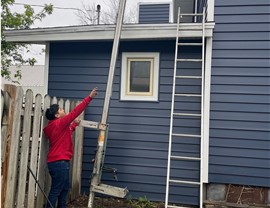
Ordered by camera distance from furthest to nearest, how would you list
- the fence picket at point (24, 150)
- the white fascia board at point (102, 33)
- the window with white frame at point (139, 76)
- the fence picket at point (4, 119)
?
the window with white frame at point (139, 76)
the white fascia board at point (102, 33)
the fence picket at point (24, 150)
the fence picket at point (4, 119)

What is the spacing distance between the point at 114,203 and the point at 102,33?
2.86 m

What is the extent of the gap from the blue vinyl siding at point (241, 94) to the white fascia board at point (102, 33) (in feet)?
1.37

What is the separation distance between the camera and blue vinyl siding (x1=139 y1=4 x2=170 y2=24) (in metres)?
11.6

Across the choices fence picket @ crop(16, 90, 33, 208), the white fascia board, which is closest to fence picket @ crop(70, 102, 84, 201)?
fence picket @ crop(16, 90, 33, 208)

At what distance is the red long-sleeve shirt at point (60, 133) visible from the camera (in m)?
4.02

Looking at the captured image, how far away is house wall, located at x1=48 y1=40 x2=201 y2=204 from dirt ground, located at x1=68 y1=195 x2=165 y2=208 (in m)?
0.12

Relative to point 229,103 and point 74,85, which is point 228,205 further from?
point 74,85

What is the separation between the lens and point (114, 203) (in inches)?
204

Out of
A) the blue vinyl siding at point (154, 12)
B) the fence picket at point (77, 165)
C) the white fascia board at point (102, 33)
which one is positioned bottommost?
the fence picket at point (77, 165)

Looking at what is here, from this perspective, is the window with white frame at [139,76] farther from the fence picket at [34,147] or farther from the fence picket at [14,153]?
the fence picket at [14,153]

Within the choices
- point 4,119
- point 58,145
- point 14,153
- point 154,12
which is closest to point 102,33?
point 58,145

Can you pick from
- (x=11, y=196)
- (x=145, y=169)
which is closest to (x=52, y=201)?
(x=11, y=196)

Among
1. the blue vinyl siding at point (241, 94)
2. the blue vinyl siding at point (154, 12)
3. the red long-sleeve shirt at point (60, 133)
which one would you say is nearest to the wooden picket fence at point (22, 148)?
the red long-sleeve shirt at point (60, 133)

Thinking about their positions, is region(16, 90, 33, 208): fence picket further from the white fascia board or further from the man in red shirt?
the white fascia board
